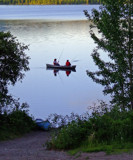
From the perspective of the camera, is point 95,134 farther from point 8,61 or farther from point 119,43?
point 119,43

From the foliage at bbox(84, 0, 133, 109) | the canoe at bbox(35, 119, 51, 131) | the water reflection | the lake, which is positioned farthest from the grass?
the water reflection

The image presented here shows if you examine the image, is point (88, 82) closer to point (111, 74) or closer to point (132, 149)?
point (111, 74)

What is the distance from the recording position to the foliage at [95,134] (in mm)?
12414

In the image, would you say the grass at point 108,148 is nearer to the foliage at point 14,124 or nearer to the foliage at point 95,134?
the foliage at point 95,134

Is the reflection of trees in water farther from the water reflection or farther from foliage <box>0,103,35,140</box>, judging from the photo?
the water reflection

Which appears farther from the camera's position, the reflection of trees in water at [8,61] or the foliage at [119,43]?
the foliage at [119,43]

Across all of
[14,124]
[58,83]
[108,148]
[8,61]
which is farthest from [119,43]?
[58,83]

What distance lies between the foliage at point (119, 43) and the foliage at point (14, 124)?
Result: 620 cm

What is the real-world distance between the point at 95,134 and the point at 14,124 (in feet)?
26.1

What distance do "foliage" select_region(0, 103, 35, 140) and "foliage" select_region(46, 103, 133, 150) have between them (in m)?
5.82

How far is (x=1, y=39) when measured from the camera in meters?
20.3

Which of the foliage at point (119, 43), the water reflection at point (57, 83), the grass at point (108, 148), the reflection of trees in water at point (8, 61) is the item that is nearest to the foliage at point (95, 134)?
the grass at point (108, 148)

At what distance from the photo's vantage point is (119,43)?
23156 mm

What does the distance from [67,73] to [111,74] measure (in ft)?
77.7
